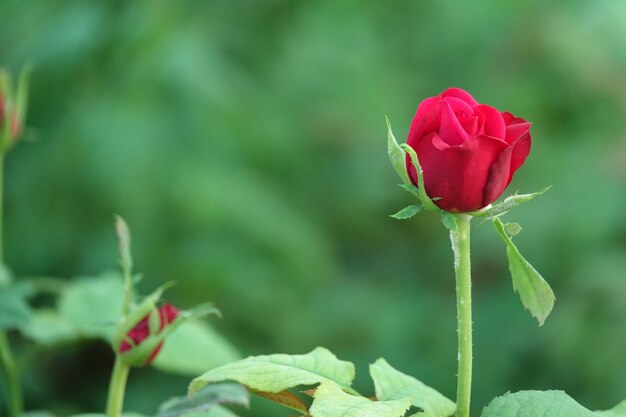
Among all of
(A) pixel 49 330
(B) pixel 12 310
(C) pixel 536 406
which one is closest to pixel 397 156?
(C) pixel 536 406

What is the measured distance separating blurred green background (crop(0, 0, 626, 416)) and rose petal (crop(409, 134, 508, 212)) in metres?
1.11

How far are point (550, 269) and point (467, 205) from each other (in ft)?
4.46

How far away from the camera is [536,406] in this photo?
453 millimetres

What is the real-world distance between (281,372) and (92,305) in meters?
0.46

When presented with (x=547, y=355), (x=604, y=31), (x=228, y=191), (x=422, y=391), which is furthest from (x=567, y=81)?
(x=422, y=391)

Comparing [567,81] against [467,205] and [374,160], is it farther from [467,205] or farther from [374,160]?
[467,205]

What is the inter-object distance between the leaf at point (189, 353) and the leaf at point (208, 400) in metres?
0.21

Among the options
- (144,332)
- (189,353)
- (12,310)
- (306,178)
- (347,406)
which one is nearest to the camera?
(347,406)

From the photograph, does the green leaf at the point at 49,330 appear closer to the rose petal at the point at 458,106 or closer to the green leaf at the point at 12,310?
the green leaf at the point at 12,310

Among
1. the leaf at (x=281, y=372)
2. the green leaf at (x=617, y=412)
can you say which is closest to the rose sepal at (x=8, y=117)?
the leaf at (x=281, y=372)

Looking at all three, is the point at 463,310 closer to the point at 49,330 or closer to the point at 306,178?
the point at 49,330

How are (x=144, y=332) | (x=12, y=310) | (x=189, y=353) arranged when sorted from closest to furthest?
(x=144, y=332) → (x=12, y=310) → (x=189, y=353)

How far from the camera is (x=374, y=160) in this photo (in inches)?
73.9

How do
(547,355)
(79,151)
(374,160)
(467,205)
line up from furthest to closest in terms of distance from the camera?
(374,160), (79,151), (547,355), (467,205)
